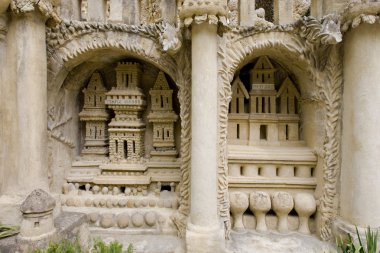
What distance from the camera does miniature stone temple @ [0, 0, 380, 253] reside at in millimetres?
4117

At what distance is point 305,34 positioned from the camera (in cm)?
451

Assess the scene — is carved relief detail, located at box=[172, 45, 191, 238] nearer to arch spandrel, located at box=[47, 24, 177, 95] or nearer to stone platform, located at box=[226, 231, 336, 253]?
arch spandrel, located at box=[47, 24, 177, 95]

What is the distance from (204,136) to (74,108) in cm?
368

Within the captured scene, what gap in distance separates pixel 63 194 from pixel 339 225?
19.5 feet

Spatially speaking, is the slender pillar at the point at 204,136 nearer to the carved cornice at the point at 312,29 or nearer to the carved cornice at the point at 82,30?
the carved cornice at the point at 312,29

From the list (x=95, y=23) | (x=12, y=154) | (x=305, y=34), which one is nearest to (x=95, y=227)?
(x=12, y=154)

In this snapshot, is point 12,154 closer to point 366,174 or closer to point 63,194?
point 63,194

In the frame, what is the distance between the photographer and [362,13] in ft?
12.8

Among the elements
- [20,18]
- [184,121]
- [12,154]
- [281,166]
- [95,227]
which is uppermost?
[20,18]

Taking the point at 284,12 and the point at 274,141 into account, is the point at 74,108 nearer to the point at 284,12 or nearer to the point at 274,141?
the point at 274,141

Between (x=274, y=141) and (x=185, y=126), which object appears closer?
(x=185, y=126)

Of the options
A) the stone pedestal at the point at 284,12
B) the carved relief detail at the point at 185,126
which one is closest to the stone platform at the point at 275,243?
the carved relief detail at the point at 185,126

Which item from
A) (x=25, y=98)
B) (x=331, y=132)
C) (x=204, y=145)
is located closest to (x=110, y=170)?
(x=25, y=98)

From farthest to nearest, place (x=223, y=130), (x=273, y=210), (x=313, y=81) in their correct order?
(x=273, y=210)
(x=313, y=81)
(x=223, y=130)
